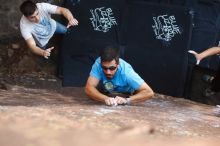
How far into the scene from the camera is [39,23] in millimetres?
6195

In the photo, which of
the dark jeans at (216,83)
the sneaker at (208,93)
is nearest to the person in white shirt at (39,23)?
the dark jeans at (216,83)

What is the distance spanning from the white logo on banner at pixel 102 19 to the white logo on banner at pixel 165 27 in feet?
2.18

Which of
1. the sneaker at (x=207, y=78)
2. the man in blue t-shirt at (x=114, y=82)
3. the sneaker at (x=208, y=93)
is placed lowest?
the sneaker at (x=208, y=93)

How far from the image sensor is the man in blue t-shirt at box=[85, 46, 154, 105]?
450 cm

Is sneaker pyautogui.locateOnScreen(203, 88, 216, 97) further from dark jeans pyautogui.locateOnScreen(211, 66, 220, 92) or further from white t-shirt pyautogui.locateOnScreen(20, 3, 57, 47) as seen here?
white t-shirt pyautogui.locateOnScreen(20, 3, 57, 47)

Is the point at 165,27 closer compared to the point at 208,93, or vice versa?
the point at 165,27

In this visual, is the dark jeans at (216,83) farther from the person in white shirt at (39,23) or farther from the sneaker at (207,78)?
the person in white shirt at (39,23)

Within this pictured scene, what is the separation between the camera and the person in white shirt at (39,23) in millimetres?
5891

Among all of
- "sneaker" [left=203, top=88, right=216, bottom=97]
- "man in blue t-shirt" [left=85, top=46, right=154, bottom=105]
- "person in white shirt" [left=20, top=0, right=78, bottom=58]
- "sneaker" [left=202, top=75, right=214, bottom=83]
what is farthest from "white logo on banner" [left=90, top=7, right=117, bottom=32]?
"man in blue t-shirt" [left=85, top=46, right=154, bottom=105]

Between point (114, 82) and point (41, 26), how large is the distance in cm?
190

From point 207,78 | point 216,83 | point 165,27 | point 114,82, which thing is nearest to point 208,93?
point 207,78

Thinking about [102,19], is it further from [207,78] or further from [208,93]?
[208,93]

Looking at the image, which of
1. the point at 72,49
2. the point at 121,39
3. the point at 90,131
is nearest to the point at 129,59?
the point at 121,39

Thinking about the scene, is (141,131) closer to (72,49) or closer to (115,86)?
(115,86)
